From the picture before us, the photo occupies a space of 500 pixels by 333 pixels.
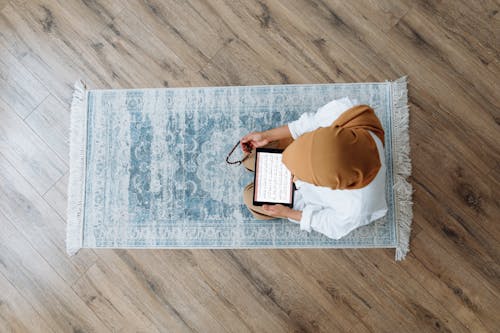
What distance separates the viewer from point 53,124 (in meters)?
1.38

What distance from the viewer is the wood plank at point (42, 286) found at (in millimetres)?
1321

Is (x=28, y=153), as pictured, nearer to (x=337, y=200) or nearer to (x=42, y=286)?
(x=42, y=286)

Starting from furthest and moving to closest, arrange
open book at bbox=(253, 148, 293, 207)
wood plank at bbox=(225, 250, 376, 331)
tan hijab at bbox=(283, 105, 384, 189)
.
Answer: wood plank at bbox=(225, 250, 376, 331) < open book at bbox=(253, 148, 293, 207) < tan hijab at bbox=(283, 105, 384, 189)

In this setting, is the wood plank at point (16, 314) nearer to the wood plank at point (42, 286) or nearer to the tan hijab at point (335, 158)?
the wood plank at point (42, 286)

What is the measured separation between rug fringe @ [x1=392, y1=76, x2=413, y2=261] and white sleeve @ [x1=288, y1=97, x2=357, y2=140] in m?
0.34

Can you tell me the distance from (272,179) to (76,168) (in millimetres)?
701

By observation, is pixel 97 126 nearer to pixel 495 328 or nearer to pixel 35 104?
pixel 35 104

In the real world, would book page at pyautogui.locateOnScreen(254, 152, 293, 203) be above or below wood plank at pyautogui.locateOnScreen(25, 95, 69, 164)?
above

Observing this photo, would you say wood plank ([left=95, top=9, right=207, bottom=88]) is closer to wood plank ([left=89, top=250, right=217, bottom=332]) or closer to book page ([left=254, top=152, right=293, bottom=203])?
book page ([left=254, top=152, right=293, bottom=203])

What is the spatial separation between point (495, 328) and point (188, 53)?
137 centimetres

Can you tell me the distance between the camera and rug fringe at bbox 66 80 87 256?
52.8 inches

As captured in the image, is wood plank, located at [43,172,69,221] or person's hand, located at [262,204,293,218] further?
wood plank, located at [43,172,69,221]

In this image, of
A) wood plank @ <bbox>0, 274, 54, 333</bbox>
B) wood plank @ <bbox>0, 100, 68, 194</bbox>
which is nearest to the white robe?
wood plank @ <bbox>0, 100, 68, 194</bbox>

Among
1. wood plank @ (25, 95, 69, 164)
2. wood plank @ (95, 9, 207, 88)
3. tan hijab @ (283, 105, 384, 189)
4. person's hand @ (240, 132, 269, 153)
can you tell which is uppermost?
tan hijab @ (283, 105, 384, 189)
